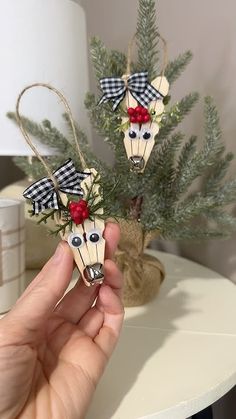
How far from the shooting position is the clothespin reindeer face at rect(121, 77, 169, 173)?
48cm

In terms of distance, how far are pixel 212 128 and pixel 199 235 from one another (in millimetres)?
160

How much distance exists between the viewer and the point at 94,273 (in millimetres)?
385

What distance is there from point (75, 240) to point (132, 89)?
0.19 m

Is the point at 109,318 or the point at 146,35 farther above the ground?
the point at 146,35

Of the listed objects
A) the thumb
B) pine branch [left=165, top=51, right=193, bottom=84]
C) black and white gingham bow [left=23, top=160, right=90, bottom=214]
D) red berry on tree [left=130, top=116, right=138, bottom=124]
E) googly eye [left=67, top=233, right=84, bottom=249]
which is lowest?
the thumb

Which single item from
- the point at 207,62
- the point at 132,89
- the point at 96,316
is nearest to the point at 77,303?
the point at 96,316

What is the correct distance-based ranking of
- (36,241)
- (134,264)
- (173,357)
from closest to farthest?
(173,357) → (134,264) → (36,241)

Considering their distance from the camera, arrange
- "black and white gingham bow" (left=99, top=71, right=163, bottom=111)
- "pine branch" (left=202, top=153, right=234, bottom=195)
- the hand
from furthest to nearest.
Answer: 1. "pine branch" (left=202, top=153, right=234, bottom=195)
2. "black and white gingham bow" (left=99, top=71, right=163, bottom=111)
3. the hand

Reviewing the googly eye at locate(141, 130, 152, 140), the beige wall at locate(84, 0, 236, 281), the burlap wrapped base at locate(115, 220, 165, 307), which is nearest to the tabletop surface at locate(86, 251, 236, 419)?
the burlap wrapped base at locate(115, 220, 165, 307)

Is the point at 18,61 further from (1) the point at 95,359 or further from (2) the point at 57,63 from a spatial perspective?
(1) the point at 95,359

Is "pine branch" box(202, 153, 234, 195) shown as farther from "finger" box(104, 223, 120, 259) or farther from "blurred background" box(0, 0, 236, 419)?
"finger" box(104, 223, 120, 259)

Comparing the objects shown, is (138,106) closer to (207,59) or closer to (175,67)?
(175,67)

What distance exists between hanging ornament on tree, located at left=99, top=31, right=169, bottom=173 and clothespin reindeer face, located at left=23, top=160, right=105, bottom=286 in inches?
4.3

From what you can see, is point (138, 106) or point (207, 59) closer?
point (138, 106)
